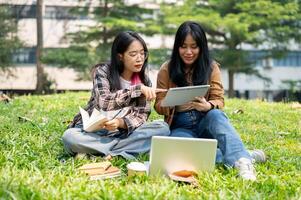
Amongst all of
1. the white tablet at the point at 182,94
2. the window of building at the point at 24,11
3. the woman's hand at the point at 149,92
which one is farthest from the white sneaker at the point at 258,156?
the window of building at the point at 24,11

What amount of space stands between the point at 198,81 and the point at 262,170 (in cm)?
71

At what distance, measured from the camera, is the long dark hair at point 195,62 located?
2971 millimetres

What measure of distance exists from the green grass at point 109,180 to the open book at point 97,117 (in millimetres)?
202

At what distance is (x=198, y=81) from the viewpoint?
3.07 metres

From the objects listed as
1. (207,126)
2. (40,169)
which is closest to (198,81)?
(207,126)

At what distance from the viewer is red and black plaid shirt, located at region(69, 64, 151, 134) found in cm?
298

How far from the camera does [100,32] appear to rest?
47.6 feet

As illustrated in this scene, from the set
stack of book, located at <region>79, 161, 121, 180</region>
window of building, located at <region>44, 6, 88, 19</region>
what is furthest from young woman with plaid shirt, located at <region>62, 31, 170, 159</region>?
window of building, located at <region>44, 6, 88, 19</region>

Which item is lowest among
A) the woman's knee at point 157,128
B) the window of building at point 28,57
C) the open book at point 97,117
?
the window of building at point 28,57

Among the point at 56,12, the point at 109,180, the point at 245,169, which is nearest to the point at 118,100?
the point at 109,180

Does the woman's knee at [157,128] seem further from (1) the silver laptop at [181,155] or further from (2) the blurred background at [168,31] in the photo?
(2) the blurred background at [168,31]

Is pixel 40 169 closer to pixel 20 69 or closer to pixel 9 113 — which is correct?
pixel 9 113

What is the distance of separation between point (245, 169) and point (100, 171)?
744 millimetres

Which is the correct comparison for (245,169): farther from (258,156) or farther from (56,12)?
(56,12)
